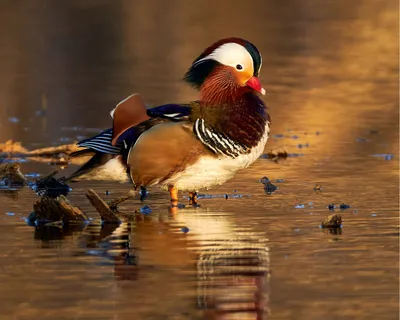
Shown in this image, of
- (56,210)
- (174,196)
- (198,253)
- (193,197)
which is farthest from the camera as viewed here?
(193,197)

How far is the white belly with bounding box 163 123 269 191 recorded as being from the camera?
925 cm

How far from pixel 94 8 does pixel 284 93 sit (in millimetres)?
12475

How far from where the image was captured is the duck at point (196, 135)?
927cm

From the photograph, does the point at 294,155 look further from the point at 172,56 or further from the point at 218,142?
the point at 172,56

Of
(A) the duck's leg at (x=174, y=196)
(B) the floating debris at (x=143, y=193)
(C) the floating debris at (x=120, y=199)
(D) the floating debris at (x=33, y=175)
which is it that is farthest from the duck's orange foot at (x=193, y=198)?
(D) the floating debris at (x=33, y=175)

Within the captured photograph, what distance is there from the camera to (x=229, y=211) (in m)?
9.30

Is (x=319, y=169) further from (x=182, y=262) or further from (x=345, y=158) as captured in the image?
(x=182, y=262)

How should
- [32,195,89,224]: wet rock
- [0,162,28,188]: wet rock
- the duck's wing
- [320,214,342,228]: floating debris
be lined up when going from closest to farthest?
[320,214,342,228]: floating debris → [32,195,89,224]: wet rock → the duck's wing → [0,162,28,188]: wet rock

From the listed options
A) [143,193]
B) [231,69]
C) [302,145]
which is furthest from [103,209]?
[302,145]

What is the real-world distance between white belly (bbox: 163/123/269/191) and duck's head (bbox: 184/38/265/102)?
0.45 meters

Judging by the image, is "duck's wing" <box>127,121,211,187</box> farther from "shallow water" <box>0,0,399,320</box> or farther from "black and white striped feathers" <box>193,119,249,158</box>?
"shallow water" <box>0,0,399,320</box>

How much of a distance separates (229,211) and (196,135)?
0.58 metres

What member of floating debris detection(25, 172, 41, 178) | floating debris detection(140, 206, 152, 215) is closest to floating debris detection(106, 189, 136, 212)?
floating debris detection(140, 206, 152, 215)

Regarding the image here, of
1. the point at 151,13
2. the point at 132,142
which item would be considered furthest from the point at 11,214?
the point at 151,13
